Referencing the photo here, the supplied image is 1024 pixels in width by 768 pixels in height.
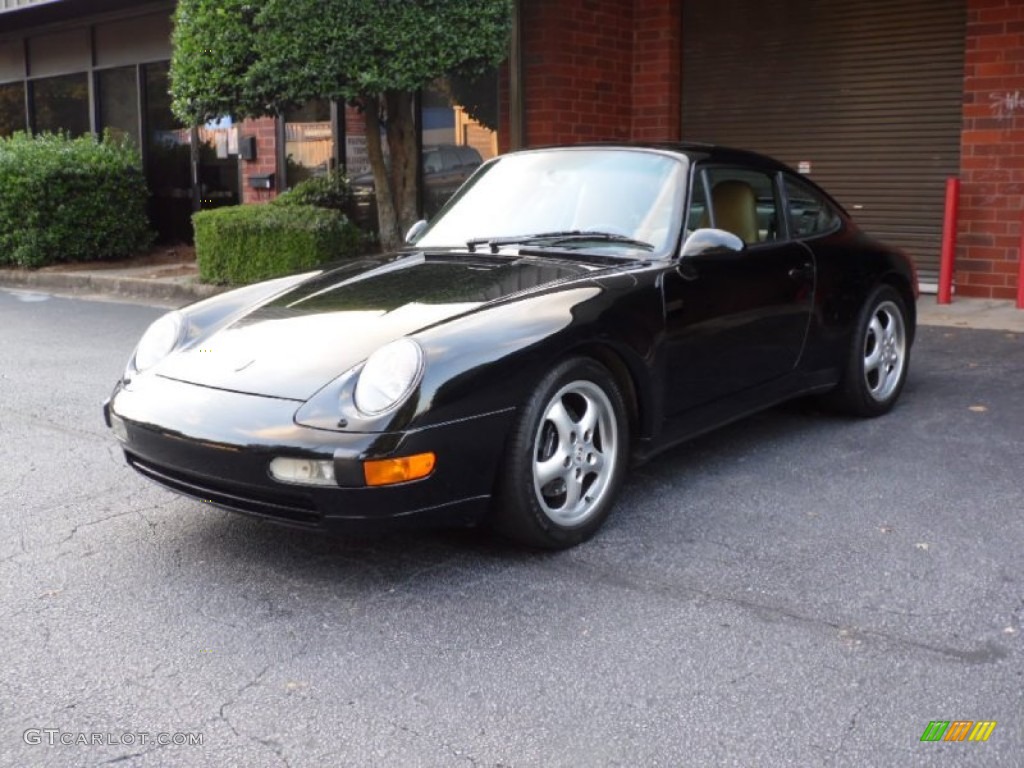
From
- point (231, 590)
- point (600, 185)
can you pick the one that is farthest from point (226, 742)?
point (600, 185)

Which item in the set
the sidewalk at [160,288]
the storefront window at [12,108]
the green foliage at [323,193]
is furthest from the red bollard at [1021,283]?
the storefront window at [12,108]

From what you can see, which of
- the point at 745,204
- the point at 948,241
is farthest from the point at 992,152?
the point at 745,204

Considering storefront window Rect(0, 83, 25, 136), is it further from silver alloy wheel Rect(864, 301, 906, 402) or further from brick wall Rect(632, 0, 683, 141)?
silver alloy wheel Rect(864, 301, 906, 402)

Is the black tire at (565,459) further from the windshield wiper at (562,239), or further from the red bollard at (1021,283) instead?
the red bollard at (1021,283)

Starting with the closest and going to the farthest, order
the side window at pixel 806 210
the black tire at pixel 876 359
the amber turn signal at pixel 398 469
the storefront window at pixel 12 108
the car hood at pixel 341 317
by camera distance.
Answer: the amber turn signal at pixel 398 469 < the car hood at pixel 341 317 < the side window at pixel 806 210 < the black tire at pixel 876 359 < the storefront window at pixel 12 108

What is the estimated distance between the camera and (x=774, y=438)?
5.47m

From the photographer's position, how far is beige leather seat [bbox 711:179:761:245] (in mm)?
4906

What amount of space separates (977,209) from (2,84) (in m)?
15.9

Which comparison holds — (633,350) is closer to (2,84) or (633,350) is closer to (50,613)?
(50,613)

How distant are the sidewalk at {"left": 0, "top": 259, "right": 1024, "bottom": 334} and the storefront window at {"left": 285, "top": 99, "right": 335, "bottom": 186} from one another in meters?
1.70

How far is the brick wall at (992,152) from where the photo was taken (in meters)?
9.85

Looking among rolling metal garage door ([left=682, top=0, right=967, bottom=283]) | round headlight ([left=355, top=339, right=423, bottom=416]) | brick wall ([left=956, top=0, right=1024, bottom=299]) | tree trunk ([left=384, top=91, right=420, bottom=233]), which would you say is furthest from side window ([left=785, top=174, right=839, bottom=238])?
tree trunk ([left=384, top=91, right=420, bottom=233])

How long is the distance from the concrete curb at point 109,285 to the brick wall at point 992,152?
273 inches

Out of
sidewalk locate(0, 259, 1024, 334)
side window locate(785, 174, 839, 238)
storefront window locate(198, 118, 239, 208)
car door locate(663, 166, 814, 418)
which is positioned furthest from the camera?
storefront window locate(198, 118, 239, 208)
